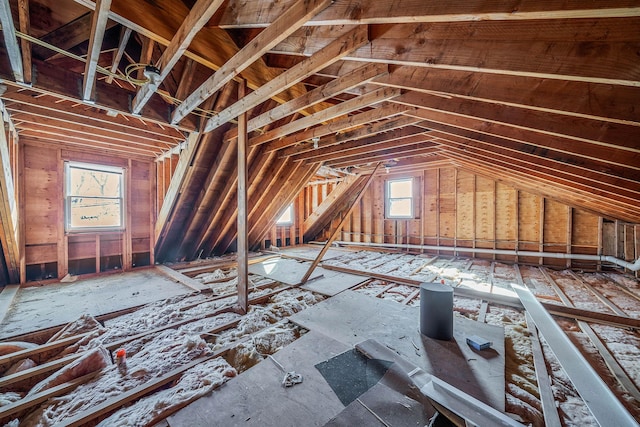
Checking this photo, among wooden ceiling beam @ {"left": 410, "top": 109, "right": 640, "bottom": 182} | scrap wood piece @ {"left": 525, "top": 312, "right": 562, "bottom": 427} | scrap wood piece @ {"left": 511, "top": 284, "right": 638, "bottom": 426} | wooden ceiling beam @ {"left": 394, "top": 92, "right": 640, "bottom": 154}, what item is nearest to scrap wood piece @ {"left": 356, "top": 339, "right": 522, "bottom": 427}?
scrap wood piece @ {"left": 525, "top": 312, "right": 562, "bottom": 427}

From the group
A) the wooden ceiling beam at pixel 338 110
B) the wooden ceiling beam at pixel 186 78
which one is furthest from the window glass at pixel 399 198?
the wooden ceiling beam at pixel 186 78

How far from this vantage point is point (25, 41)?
1.66 metres

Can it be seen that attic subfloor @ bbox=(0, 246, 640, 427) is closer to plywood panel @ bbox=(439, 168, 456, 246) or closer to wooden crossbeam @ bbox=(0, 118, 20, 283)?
wooden crossbeam @ bbox=(0, 118, 20, 283)

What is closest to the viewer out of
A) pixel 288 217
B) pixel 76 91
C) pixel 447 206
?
pixel 76 91

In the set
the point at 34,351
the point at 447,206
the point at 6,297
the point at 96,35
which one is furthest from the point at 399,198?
the point at 6,297

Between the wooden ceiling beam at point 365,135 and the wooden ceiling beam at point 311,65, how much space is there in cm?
163

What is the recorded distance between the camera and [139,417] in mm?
1367

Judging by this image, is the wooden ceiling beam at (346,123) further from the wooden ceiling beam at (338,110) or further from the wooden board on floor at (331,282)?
the wooden board on floor at (331,282)

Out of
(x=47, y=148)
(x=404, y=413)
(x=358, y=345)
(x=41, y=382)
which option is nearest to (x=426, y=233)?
(x=358, y=345)

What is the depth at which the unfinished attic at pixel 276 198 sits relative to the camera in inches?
48.7

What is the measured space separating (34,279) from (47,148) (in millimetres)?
2281

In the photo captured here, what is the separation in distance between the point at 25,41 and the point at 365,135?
3353 mm

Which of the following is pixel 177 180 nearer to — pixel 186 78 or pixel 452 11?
pixel 186 78

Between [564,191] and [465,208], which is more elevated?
[564,191]
